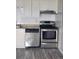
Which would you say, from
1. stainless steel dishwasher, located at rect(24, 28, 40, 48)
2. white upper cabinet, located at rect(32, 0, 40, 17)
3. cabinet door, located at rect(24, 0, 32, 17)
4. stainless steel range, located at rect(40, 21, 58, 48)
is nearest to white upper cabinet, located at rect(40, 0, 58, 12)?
white upper cabinet, located at rect(32, 0, 40, 17)

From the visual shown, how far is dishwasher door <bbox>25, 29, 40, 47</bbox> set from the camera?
20.4ft

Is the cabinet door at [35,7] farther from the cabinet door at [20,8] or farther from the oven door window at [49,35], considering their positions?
the oven door window at [49,35]

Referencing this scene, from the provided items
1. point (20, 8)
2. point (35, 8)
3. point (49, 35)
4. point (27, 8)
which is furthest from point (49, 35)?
point (20, 8)

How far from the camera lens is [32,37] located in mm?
6254

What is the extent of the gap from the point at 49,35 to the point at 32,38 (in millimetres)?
689

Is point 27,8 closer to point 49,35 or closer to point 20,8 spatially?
point 20,8

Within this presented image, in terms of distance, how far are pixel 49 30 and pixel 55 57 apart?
154cm

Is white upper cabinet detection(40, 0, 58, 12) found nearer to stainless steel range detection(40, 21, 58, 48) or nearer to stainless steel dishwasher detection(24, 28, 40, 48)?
stainless steel range detection(40, 21, 58, 48)

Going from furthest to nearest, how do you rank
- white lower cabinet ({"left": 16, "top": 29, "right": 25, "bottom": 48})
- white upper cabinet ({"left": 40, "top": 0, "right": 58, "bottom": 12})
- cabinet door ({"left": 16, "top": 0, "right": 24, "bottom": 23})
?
1. white upper cabinet ({"left": 40, "top": 0, "right": 58, "bottom": 12})
2. cabinet door ({"left": 16, "top": 0, "right": 24, "bottom": 23})
3. white lower cabinet ({"left": 16, "top": 29, "right": 25, "bottom": 48})
